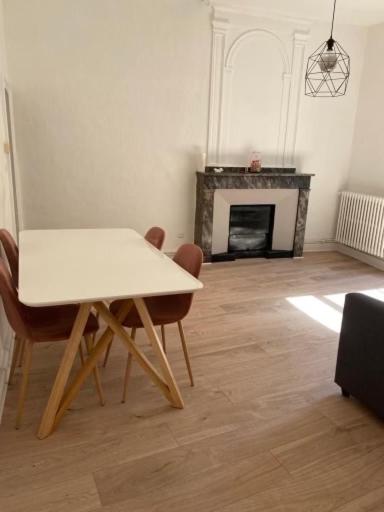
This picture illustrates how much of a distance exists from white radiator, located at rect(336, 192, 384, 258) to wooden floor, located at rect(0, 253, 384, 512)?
2.39 meters

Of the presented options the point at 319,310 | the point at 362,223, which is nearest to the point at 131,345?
the point at 319,310

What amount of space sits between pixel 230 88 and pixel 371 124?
1952mm

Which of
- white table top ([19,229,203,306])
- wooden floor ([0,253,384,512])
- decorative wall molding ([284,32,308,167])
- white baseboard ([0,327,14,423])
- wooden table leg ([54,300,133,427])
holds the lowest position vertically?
wooden floor ([0,253,384,512])

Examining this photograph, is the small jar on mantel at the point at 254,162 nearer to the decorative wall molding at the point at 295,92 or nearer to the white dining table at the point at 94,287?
the decorative wall molding at the point at 295,92

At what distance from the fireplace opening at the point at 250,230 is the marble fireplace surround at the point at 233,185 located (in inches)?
12.7

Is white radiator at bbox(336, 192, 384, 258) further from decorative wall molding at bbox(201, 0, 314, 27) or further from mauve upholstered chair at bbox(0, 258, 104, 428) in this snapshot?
mauve upholstered chair at bbox(0, 258, 104, 428)

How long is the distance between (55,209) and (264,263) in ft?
8.46

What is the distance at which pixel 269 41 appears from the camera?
494 cm

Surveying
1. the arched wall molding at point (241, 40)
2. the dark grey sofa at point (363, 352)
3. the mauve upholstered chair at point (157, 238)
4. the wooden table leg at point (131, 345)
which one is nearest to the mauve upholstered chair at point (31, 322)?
the wooden table leg at point (131, 345)

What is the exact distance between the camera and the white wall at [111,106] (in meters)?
4.14

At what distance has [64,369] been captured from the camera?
2.06 m

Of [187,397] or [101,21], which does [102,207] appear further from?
[187,397]

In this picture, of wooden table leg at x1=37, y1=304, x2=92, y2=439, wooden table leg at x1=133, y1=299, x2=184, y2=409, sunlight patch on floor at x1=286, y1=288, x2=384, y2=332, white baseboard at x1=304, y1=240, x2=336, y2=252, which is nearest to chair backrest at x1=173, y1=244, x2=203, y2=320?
wooden table leg at x1=133, y1=299, x2=184, y2=409

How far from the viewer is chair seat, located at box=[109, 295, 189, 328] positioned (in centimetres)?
240
